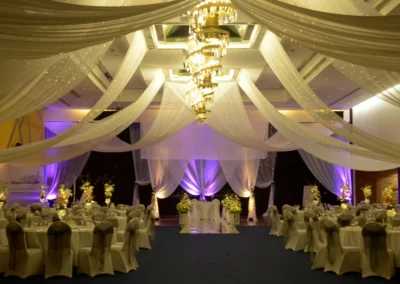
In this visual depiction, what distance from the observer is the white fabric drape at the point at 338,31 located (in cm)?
374

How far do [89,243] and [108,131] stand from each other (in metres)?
1.77

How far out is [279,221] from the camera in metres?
13.3

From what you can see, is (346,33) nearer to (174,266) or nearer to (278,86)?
(174,266)

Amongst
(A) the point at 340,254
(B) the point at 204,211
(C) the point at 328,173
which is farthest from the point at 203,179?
(A) the point at 340,254

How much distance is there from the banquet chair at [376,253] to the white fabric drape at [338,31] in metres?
4.00

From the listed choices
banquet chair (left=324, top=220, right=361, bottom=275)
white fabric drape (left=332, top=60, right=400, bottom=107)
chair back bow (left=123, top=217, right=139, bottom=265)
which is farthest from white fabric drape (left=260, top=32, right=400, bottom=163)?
chair back bow (left=123, top=217, right=139, bottom=265)

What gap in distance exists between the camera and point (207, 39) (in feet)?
21.6

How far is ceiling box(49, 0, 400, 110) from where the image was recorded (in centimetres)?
910

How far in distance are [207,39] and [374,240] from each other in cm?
377

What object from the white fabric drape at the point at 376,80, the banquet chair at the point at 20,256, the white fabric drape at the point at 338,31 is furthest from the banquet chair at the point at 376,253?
the banquet chair at the point at 20,256

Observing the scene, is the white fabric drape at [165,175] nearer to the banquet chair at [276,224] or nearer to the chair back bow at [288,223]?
the banquet chair at [276,224]

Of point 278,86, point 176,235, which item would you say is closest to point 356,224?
point 176,235

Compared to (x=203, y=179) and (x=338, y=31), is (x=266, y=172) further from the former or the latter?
(x=338, y=31)

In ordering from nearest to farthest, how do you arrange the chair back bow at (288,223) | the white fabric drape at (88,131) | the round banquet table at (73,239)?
the white fabric drape at (88,131), the round banquet table at (73,239), the chair back bow at (288,223)
